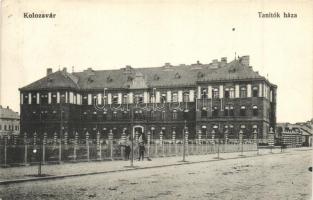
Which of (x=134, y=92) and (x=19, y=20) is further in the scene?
(x=134, y=92)

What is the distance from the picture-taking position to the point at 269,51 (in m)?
17.3

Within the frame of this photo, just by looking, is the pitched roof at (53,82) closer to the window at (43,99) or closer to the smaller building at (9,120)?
the window at (43,99)

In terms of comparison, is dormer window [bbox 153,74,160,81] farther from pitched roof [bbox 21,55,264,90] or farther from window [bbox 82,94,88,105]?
window [bbox 82,94,88,105]

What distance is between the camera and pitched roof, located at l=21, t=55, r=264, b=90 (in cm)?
5541

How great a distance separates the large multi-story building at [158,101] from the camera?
54625mm

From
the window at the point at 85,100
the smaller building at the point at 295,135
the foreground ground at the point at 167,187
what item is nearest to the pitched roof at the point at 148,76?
the window at the point at 85,100

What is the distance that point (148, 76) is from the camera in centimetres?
6331

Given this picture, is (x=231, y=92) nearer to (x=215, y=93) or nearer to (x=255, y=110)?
(x=215, y=93)

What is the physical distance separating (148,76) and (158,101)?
4.06m

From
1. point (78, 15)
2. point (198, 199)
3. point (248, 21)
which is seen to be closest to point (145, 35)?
point (78, 15)

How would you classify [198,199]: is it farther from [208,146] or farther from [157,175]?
[208,146]

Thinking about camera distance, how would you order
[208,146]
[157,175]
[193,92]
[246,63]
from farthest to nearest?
[193,92] → [246,63] → [208,146] → [157,175]

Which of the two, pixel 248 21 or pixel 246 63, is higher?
pixel 246 63

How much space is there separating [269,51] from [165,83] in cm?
4405
